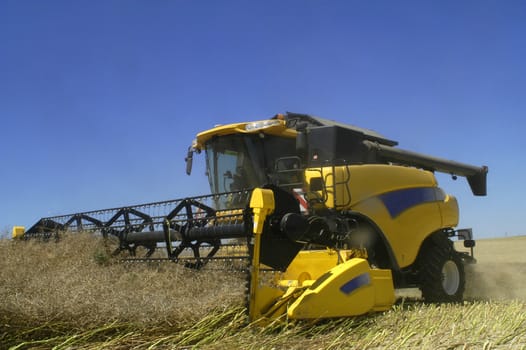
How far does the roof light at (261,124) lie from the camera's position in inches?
240

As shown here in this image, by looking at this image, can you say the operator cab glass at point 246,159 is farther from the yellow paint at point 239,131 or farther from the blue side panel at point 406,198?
the blue side panel at point 406,198

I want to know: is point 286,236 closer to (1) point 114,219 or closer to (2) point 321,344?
(2) point 321,344

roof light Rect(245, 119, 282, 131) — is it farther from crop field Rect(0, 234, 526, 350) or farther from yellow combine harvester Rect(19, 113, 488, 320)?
crop field Rect(0, 234, 526, 350)

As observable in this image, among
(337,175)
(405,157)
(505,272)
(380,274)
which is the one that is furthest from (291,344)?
(505,272)

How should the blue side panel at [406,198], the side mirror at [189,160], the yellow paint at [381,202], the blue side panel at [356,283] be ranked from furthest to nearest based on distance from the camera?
1. the side mirror at [189,160]
2. the blue side panel at [406,198]
3. the yellow paint at [381,202]
4. the blue side panel at [356,283]

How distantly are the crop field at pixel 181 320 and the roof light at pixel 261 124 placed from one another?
2.13 m

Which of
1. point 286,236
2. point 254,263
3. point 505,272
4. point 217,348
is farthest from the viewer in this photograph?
point 505,272

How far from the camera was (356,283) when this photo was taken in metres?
4.04

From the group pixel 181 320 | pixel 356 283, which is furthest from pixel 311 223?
pixel 181 320

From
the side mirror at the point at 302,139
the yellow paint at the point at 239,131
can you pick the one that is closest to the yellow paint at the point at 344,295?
the side mirror at the point at 302,139

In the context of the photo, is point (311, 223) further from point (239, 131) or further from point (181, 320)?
point (239, 131)

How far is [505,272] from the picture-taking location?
8570 mm

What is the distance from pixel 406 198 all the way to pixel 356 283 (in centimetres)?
184

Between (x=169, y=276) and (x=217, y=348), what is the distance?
1.75 meters
